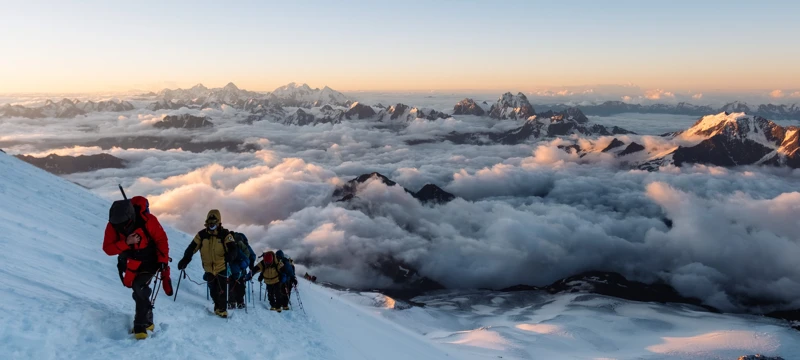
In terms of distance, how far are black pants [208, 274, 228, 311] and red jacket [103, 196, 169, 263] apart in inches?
163

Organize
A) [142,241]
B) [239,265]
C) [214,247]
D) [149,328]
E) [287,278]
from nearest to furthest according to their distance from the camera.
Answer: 1. [142,241]
2. [149,328]
3. [214,247]
4. [239,265]
5. [287,278]

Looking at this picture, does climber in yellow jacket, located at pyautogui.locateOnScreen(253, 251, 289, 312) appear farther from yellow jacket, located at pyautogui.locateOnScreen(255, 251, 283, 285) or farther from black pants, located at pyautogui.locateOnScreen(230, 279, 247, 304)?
black pants, located at pyautogui.locateOnScreen(230, 279, 247, 304)

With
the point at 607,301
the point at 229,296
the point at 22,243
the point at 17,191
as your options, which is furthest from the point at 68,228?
the point at 607,301

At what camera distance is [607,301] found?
195250 millimetres

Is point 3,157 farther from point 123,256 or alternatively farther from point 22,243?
point 123,256

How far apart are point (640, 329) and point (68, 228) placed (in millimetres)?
176935

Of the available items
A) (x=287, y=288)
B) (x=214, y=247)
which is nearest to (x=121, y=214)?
(x=214, y=247)

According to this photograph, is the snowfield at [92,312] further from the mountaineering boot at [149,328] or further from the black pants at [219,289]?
the black pants at [219,289]

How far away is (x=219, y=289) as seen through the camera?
13.2 metres

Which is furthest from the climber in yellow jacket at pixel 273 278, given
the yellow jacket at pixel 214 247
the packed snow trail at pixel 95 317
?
the yellow jacket at pixel 214 247

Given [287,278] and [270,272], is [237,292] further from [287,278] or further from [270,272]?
[287,278]

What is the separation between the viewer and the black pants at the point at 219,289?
13.2 meters

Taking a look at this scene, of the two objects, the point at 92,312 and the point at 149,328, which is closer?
the point at 92,312

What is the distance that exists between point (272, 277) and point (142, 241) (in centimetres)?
964
